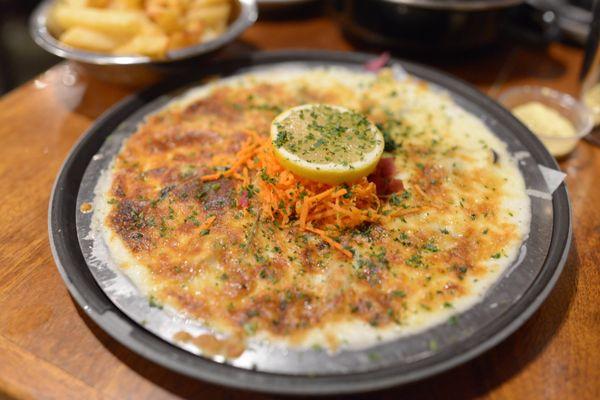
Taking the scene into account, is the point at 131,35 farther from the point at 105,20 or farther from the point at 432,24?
the point at 432,24

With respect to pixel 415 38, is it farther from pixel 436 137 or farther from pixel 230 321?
pixel 230 321

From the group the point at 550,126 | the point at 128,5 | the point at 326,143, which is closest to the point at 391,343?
the point at 326,143

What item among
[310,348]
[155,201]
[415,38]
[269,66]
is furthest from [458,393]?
[415,38]

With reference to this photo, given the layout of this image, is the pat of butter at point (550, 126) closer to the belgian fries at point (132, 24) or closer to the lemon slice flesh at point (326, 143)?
the lemon slice flesh at point (326, 143)

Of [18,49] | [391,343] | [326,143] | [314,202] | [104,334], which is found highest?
[326,143]

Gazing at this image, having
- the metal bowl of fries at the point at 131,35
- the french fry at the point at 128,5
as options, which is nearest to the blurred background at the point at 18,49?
the metal bowl of fries at the point at 131,35
